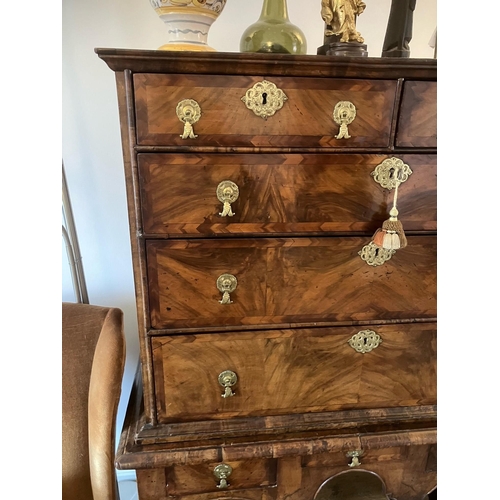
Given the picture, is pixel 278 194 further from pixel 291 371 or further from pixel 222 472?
pixel 222 472

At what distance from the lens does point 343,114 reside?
784mm

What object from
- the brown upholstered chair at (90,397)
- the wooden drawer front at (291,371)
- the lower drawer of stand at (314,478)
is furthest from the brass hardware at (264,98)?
the lower drawer of stand at (314,478)

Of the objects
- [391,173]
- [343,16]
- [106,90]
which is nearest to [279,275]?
[391,173]

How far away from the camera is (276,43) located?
840 millimetres

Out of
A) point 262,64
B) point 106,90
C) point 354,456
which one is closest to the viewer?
point 262,64

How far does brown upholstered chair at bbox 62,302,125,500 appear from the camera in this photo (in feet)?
3.00

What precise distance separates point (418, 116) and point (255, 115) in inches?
12.6

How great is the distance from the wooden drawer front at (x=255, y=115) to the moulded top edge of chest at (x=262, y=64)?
13mm

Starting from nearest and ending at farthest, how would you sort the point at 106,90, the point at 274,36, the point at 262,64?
the point at 262,64 → the point at 274,36 → the point at 106,90

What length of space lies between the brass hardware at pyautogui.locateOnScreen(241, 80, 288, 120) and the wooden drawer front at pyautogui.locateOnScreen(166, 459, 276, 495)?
749mm

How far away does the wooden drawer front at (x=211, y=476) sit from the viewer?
0.92 meters

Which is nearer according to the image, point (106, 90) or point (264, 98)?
point (264, 98)

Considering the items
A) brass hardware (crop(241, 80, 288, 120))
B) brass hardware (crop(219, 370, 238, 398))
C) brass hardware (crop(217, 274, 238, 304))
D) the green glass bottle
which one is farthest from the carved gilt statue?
brass hardware (crop(219, 370, 238, 398))
